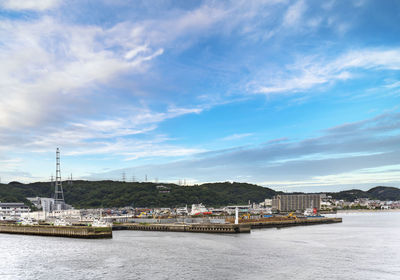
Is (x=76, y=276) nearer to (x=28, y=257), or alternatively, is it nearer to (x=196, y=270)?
(x=196, y=270)

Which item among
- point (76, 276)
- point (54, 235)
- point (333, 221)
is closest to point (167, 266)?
point (76, 276)

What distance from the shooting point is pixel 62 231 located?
73.4m

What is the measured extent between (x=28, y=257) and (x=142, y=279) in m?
20.7

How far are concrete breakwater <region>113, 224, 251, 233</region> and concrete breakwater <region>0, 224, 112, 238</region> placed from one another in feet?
74.5

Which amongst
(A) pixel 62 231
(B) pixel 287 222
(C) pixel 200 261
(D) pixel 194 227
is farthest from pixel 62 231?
(B) pixel 287 222

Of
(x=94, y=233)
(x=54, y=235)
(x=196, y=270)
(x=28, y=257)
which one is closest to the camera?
(x=196, y=270)

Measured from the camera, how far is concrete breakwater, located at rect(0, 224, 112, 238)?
67.7m

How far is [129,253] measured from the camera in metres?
49.0

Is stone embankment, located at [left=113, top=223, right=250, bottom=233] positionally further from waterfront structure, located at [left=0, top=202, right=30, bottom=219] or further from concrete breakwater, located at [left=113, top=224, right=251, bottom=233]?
waterfront structure, located at [left=0, top=202, right=30, bottom=219]

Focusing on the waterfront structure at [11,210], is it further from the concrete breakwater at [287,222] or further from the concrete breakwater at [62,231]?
the concrete breakwater at [287,222]

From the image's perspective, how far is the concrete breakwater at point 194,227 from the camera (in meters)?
82.4

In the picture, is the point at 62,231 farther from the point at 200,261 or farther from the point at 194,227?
the point at 200,261

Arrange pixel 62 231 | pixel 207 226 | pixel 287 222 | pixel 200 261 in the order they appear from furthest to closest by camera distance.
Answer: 1. pixel 287 222
2. pixel 207 226
3. pixel 62 231
4. pixel 200 261

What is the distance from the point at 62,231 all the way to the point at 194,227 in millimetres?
30754
